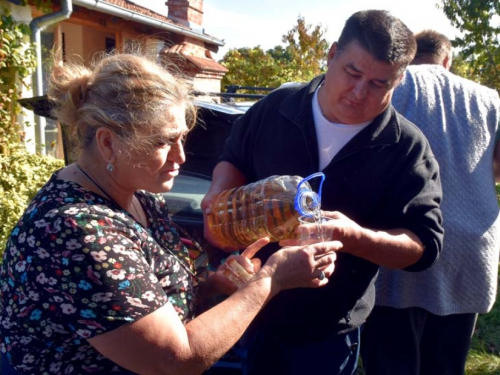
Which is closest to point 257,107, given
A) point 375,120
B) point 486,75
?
point 375,120

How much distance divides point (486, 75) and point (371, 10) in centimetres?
1197

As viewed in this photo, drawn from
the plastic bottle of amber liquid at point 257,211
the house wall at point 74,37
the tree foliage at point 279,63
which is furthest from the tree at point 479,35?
the plastic bottle of amber liquid at point 257,211

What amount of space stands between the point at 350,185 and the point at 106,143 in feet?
3.25

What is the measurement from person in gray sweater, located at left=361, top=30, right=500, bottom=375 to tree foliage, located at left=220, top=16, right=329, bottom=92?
43.9 feet

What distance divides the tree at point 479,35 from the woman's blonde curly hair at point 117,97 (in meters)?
11.9

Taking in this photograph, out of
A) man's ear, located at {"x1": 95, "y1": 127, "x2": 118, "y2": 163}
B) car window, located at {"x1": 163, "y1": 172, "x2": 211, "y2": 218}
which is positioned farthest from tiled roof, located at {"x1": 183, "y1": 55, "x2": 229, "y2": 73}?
man's ear, located at {"x1": 95, "y1": 127, "x2": 118, "y2": 163}

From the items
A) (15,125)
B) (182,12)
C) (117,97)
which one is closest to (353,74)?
(117,97)

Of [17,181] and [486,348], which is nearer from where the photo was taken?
[486,348]

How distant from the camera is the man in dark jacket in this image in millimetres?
2141

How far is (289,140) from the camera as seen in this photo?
7.57 ft

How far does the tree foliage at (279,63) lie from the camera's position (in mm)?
16516

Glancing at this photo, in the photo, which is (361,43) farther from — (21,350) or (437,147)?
(21,350)

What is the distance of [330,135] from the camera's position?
7.50 ft

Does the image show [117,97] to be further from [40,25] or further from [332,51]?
[40,25]
